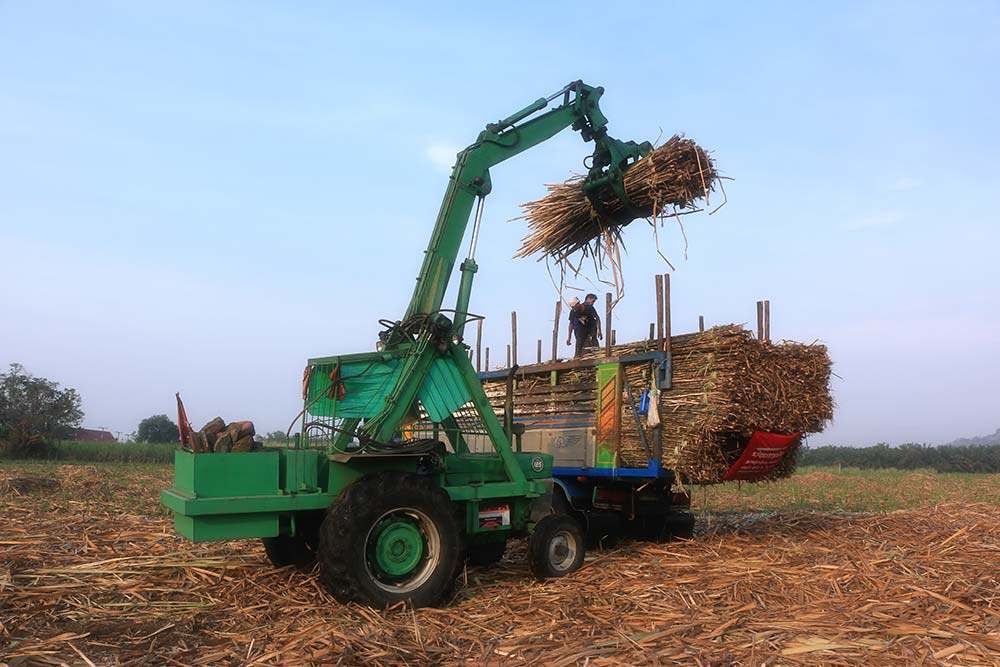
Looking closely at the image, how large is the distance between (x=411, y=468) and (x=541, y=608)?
5.22ft

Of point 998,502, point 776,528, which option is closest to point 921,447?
point 998,502

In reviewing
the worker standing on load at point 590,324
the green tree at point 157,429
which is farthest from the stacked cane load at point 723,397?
the green tree at point 157,429

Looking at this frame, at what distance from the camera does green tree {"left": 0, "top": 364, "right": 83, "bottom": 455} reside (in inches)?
1190

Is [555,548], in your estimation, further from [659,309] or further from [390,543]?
[659,309]

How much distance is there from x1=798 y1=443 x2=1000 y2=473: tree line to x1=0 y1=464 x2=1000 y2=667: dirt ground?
35971 millimetres

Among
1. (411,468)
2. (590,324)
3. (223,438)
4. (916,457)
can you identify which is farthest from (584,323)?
(916,457)

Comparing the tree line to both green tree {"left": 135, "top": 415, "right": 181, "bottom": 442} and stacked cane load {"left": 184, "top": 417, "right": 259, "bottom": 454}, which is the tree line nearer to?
stacked cane load {"left": 184, "top": 417, "right": 259, "bottom": 454}

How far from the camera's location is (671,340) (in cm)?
920

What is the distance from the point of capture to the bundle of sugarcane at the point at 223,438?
6.57 m

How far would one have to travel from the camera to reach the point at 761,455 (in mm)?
9008

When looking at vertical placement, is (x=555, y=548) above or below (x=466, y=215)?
below

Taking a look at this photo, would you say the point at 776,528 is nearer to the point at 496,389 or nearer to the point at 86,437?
the point at 496,389

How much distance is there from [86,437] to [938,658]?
4688 cm

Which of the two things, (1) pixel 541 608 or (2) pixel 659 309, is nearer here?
(1) pixel 541 608
